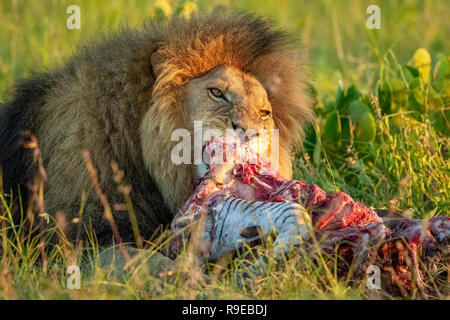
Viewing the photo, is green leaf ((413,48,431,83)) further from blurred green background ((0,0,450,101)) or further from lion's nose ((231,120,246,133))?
lion's nose ((231,120,246,133))

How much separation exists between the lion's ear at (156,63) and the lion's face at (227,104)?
156 mm

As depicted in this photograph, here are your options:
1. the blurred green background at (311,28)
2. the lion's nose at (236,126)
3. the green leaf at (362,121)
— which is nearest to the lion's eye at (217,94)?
the lion's nose at (236,126)

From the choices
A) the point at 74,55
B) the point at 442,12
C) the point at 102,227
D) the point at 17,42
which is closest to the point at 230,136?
the point at 102,227

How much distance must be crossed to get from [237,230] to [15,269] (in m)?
0.96

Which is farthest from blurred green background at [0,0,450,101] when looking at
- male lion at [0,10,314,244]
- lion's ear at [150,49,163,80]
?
lion's ear at [150,49,163,80]

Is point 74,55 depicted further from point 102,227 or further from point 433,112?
point 433,112

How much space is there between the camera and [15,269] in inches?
132

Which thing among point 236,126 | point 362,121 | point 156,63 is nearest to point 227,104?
point 236,126

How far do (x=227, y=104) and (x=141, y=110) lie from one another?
0.41 m

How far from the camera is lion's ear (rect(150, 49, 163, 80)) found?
3.72 m

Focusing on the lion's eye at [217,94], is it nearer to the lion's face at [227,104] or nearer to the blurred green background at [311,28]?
the lion's face at [227,104]

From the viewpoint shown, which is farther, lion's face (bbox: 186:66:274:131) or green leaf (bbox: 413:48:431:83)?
green leaf (bbox: 413:48:431:83)

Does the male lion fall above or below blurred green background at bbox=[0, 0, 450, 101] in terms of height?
below

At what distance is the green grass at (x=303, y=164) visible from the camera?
3.12m
